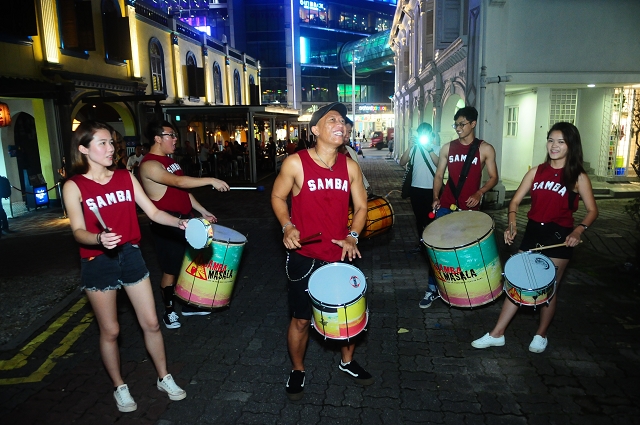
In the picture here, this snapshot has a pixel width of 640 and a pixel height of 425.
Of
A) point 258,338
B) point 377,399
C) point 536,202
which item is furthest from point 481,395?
point 258,338

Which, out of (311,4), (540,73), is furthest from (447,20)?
(311,4)

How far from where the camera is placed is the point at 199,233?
130 inches

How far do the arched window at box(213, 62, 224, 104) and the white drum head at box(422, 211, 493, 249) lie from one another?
2522 centimetres

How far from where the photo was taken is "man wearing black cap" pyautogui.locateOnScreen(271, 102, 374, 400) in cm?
333

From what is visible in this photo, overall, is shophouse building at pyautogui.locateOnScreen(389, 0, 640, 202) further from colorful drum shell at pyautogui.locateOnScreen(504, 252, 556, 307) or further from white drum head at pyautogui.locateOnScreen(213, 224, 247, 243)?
white drum head at pyautogui.locateOnScreen(213, 224, 247, 243)

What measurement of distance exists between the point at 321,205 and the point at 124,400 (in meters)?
2.09

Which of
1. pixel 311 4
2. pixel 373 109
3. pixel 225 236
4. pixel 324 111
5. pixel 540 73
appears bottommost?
pixel 225 236

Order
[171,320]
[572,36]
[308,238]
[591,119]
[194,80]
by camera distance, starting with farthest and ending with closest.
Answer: [194,80], [591,119], [572,36], [171,320], [308,238]

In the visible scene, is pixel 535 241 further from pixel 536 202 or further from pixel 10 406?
pixel 10 406

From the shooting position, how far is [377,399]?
3404mm

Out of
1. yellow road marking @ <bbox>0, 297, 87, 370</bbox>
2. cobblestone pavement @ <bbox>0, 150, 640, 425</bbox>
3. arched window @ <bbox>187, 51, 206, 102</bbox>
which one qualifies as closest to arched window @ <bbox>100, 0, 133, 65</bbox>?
arched window @ <bbox>187, 51, 206, 102</bbox>

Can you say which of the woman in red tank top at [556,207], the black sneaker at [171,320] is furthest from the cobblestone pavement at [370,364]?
the woman in red tank top at [556,207]

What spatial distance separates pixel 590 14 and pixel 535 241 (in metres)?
9.08

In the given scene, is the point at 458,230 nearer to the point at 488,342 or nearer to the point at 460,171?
the point at 460,171
